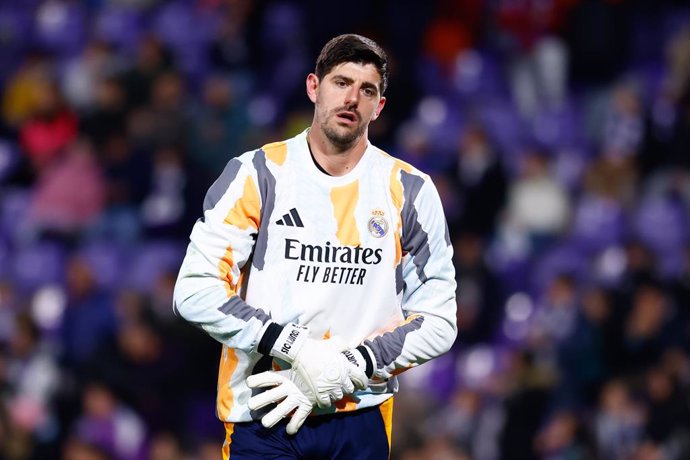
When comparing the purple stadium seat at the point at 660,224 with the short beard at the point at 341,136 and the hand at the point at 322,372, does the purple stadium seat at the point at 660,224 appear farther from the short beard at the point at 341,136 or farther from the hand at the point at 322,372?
the hand at the point at 322,372

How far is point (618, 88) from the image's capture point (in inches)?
443

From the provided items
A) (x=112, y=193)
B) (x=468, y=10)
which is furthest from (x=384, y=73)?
(x=468, y=10)

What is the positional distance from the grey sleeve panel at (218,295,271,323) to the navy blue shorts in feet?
1.31

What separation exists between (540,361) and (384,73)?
16.4ft

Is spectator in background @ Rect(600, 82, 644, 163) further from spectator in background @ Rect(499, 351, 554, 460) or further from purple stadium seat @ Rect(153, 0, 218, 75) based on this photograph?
purple stadium seat @ Rect(153, 0, 218, 75)

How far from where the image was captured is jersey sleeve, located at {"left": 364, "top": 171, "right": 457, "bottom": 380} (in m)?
4.45

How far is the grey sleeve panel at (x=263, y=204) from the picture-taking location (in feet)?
14.5

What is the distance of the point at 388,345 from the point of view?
14.5ft

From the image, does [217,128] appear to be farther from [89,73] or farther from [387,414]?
[387,414]

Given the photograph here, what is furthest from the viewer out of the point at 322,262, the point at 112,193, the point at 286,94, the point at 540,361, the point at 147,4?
the point at 147,4

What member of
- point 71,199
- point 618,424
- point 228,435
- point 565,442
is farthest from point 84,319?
point 228,435

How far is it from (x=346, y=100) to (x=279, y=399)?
1.03m

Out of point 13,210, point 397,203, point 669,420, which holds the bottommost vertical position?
point 669,420

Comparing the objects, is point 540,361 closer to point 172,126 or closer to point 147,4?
point 172,126
